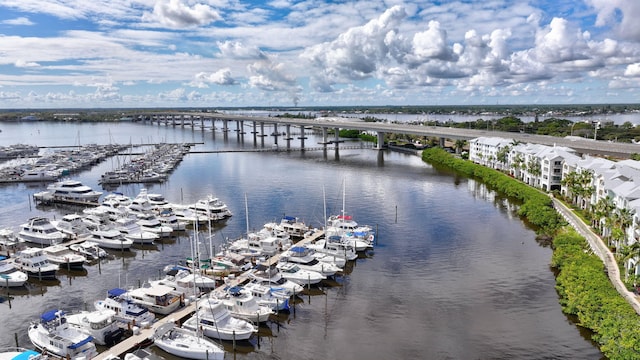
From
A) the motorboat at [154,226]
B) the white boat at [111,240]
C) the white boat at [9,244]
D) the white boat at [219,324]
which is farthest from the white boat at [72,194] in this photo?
the white boat at [219,324]

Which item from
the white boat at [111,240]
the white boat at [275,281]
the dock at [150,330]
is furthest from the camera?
the white boat at [111,240]

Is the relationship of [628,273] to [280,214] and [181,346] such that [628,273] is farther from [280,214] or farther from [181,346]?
[280,214]

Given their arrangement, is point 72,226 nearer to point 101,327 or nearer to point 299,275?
point 101,327

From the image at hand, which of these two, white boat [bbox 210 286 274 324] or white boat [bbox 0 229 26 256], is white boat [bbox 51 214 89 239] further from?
white boat [bbox 210 286 274 324]

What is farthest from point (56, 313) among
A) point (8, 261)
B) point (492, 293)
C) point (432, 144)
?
point (432, 144)

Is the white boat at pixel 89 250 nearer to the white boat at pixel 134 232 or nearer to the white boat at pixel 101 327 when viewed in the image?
the white boat at pixel 134 232
